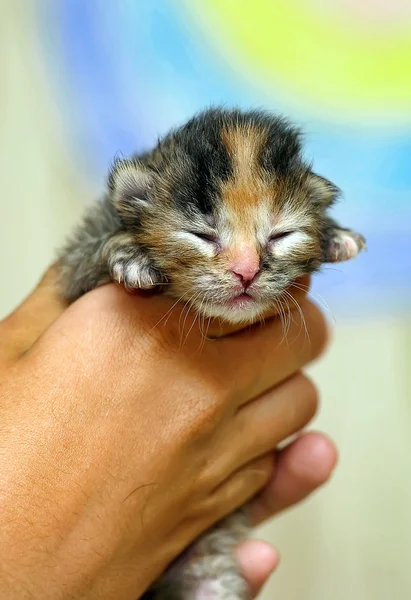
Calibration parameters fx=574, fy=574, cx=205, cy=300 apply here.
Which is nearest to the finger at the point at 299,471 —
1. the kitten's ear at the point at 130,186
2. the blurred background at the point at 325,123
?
the blurred background at the point at 325,123

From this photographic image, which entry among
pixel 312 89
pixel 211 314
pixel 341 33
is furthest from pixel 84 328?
pixel 341 33

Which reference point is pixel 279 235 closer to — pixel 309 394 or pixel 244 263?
pixel 244 263

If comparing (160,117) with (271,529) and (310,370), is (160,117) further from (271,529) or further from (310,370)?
(271,529)

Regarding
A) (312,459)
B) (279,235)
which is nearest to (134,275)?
(279,235)

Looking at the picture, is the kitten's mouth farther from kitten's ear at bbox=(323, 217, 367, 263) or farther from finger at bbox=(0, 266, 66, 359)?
finger at bbox=(0, 266, 66, 359)

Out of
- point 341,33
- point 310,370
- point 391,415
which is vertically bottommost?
point 391,415

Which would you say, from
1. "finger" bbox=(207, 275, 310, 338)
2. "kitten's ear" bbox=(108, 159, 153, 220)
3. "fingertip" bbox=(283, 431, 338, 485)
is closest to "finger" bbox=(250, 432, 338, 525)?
"fingertip" bbox=(283, 431, 338, 485)

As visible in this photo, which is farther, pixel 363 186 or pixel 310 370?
pixel 310 370
